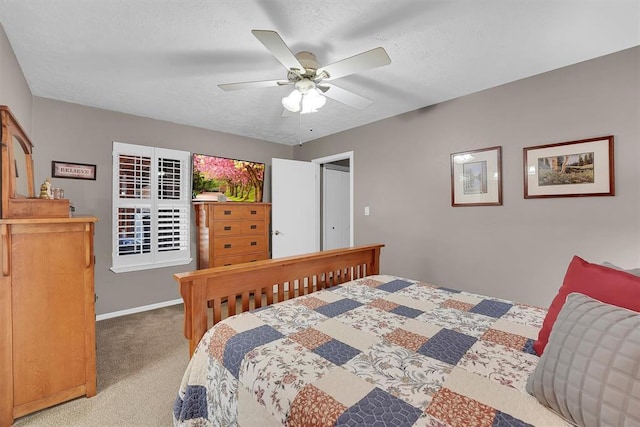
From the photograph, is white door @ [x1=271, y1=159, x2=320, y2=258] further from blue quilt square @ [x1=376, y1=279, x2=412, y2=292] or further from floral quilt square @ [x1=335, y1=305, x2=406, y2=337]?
floral quilt square @ [x1=335, y1=305, x2=406, y2=337]

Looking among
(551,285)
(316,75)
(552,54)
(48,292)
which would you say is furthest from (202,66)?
(551,285)

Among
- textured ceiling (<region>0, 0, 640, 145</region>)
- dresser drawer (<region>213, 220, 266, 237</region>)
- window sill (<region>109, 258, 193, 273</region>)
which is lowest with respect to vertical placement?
window sill (<region>109, 258, 193, 273</region>)

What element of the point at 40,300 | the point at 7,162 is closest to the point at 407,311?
the point at 40,300

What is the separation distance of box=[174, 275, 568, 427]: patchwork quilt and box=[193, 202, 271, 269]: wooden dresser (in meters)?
2.17

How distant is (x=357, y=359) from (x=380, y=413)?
30cm

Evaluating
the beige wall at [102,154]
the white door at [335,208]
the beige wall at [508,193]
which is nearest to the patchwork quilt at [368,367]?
the beige wall at [508,193]

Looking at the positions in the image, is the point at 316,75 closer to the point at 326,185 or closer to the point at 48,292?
the point at 48,292

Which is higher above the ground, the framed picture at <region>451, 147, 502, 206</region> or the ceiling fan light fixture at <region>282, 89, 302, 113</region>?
the ceiling fan light fixture at <region>282, 89, 302, 113</region>

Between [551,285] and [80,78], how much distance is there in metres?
4.58

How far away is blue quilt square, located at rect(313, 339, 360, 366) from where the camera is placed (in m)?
1.15

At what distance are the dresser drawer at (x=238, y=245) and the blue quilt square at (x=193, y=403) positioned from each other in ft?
7.74

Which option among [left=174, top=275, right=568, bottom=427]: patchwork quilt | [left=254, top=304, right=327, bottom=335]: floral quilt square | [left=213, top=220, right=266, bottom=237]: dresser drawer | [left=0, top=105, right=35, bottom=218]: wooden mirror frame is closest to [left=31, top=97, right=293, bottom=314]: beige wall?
[left=213, top=220, right=266, bottom=237]: dresser drawer

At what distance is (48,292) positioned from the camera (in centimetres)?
180

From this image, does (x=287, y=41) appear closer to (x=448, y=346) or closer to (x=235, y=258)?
(x=448, y=346)
